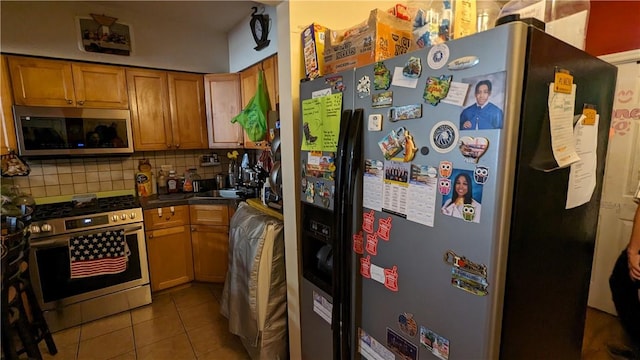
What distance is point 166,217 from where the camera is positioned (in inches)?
107

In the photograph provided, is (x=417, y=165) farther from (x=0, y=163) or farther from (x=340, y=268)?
(x=0, y=163)

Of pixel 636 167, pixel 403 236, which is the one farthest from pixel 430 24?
pixel 636 167

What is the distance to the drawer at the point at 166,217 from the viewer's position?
Answer: 2623 millimetres

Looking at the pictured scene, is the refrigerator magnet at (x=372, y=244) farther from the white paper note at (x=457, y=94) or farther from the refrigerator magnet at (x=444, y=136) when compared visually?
the white paper note at (x=457, y=94)

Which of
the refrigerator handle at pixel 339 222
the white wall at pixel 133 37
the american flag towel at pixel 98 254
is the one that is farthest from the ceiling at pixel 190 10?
the refrigerator handle at pixel 339 222

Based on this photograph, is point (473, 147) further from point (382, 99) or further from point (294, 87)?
point (294, 87)

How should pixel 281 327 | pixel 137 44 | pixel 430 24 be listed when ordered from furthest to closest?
1. pixel 137 44
2. pixel 281 327
3. pixel 430 24

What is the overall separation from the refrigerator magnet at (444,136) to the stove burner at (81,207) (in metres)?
2.51

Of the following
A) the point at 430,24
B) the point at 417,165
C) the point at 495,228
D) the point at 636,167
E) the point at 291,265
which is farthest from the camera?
the point at 636,167

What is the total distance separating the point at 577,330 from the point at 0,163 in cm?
367

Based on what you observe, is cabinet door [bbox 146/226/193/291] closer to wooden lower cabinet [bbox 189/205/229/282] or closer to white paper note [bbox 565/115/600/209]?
wooden lower cabinet [bbox 189/205/229/282]

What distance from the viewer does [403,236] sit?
946 mm

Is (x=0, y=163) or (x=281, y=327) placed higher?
(x=0, y=163)

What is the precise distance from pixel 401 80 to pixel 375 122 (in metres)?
0.16
